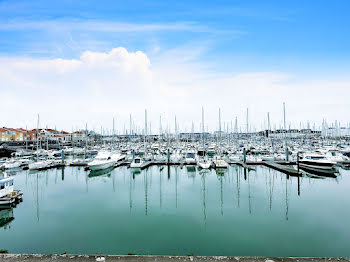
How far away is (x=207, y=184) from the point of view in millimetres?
24266

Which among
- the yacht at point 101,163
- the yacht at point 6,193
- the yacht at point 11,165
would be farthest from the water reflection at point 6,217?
the yacht at point 11,165

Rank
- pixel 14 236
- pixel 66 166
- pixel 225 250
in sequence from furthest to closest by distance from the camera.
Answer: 1. pixel 66 166
2. pixel 14 236
3. pixel 225 250

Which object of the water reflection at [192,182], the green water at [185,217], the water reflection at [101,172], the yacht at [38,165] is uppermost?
the yacht at [38,165]

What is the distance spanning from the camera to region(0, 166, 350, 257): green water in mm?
11016

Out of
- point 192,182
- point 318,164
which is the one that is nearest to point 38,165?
point 192,182

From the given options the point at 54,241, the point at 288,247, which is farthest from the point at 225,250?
the point at 54,241

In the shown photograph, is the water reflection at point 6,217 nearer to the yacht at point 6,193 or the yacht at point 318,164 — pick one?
the yacht at point 6,193

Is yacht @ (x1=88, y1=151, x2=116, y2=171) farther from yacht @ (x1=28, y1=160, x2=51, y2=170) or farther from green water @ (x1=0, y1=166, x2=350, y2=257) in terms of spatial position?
yacht @ (x1=28, y1=160, x2=51, y2=170)

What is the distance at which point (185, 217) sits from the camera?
1497 centimetres

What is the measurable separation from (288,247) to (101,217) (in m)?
11.9

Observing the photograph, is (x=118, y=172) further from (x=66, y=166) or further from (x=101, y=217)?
(x=101, y=217)

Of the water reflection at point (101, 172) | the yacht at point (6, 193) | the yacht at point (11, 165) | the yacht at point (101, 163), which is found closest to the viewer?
the yacht at point (6, 193)

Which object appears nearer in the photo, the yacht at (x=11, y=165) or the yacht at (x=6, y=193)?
the yacht at (x=6, y=193)

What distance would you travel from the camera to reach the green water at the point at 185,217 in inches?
434
